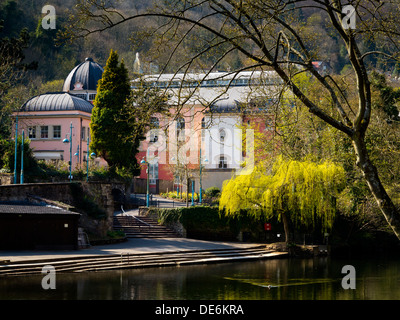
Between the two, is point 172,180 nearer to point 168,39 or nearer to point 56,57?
point 56,57

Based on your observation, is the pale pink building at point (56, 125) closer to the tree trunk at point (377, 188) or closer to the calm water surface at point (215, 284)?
the calm water surface at point (215, 284)

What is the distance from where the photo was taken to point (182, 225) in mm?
39500

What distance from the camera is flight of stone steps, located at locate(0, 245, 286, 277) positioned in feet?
76.7

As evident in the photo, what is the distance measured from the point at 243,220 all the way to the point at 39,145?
25.7 meters

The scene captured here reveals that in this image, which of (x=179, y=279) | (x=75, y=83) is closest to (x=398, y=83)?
(x=75, y=83)

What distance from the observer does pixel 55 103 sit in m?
56.7

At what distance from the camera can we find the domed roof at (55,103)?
56031 mm

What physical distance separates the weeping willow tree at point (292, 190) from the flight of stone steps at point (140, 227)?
553 centimetres

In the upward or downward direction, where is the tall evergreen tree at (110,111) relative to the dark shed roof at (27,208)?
upward

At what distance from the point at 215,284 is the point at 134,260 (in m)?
6.80

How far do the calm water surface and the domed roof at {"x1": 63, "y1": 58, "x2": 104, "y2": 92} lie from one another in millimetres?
41206
